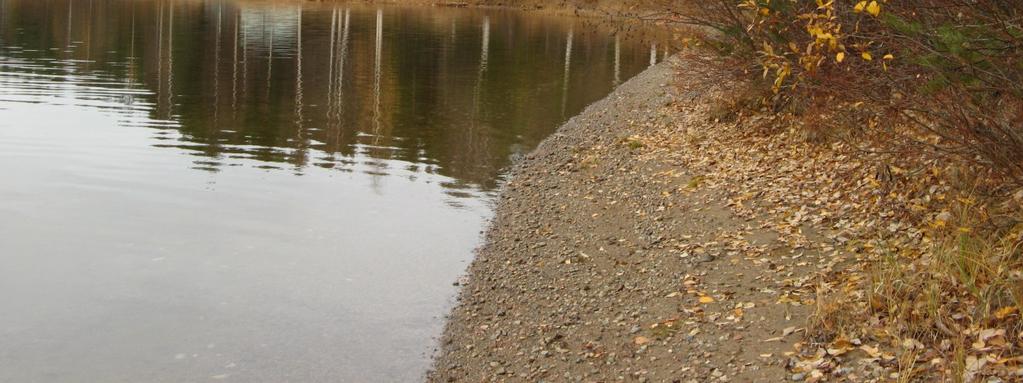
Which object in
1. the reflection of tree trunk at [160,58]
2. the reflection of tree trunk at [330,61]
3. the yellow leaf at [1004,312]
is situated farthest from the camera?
the reflection of tree trunk at [330,61]

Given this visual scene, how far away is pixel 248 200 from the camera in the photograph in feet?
62.0

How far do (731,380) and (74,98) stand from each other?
86.8 feet

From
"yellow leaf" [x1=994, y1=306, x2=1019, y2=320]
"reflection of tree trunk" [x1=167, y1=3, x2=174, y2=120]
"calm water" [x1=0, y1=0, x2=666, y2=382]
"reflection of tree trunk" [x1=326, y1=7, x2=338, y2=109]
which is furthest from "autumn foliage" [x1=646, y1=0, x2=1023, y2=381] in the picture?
"reflection of tree trunk" [x1=167, y1=3, x2=174, y2=120]

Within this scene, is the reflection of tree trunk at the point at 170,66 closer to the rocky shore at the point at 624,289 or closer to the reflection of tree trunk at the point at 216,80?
the reflection of tree trunk at the point at 216,80

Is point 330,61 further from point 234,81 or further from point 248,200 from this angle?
point 248,200

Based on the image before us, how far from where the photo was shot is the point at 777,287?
36.0 feet

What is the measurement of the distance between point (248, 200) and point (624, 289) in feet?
29.0

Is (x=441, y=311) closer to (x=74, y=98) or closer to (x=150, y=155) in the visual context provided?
(x=150, y=155)

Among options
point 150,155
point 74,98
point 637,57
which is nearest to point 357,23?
point 637,57

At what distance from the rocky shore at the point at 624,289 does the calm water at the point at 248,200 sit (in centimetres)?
69

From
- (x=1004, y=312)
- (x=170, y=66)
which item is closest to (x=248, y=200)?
(x=1004, y=312)

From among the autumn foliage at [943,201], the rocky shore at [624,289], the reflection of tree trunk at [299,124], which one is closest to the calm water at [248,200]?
the reflection of tree trunk at [299,124]

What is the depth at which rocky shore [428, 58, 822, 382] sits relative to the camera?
9.99 metres

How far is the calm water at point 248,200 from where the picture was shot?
11703 millimetres
